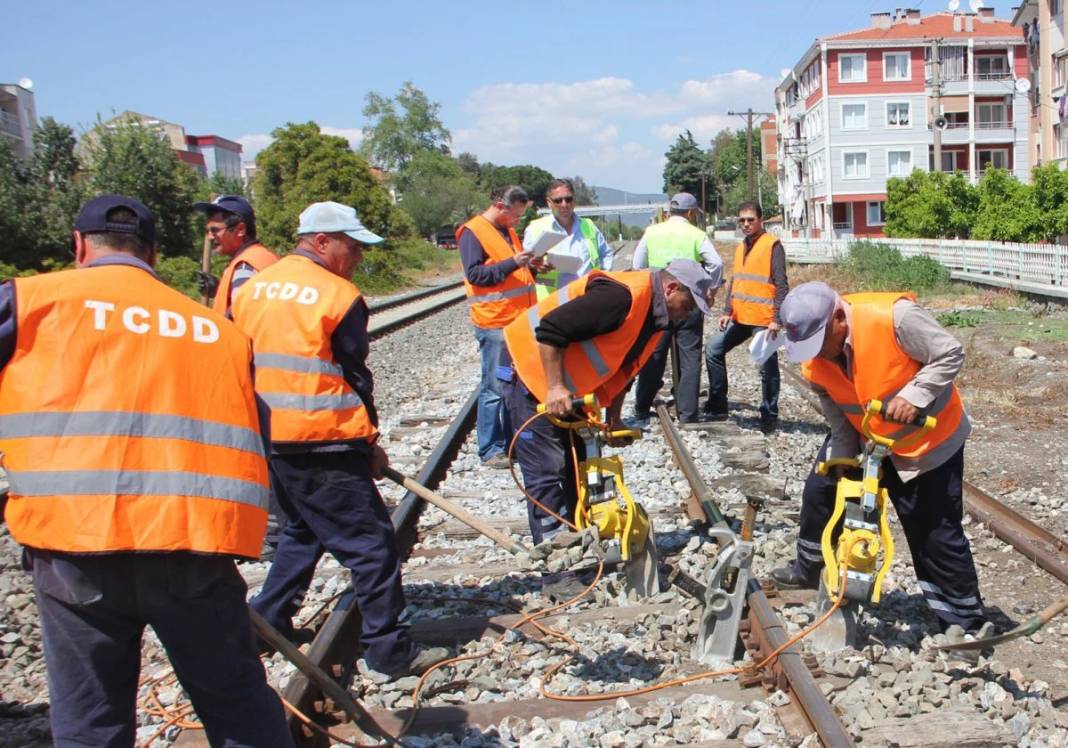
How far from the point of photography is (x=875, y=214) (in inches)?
2415

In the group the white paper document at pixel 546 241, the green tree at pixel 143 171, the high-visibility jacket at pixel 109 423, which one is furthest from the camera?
the green tree at pixel 143 171

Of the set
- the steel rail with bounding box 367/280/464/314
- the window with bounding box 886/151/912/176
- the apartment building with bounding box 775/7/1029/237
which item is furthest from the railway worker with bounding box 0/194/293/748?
the window with bounding box 886/151/912/176

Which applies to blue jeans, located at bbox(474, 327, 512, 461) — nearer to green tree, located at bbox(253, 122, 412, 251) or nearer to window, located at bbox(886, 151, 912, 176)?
green tree, located at bbox(253, 122, 412, 251)

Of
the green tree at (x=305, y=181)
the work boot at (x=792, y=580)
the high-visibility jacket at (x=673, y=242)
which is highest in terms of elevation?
the green tree at (x=305, y=181)

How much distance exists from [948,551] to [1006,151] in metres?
63.4

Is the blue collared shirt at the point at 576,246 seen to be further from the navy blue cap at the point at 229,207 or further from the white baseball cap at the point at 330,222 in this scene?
the white baseball cap at the point at 330,222

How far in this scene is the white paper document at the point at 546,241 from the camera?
6.92 m

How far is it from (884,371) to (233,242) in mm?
3326

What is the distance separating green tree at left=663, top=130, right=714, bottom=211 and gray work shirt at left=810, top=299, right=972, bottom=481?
291ft

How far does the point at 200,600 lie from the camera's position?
257 cm

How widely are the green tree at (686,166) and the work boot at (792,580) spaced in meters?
88.1

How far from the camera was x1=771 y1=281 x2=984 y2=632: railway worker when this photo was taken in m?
3.74

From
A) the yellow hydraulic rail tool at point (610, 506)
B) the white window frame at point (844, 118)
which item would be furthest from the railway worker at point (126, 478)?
the white window frame at point (844, 118)

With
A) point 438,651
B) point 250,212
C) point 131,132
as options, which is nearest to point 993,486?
point 438,651
